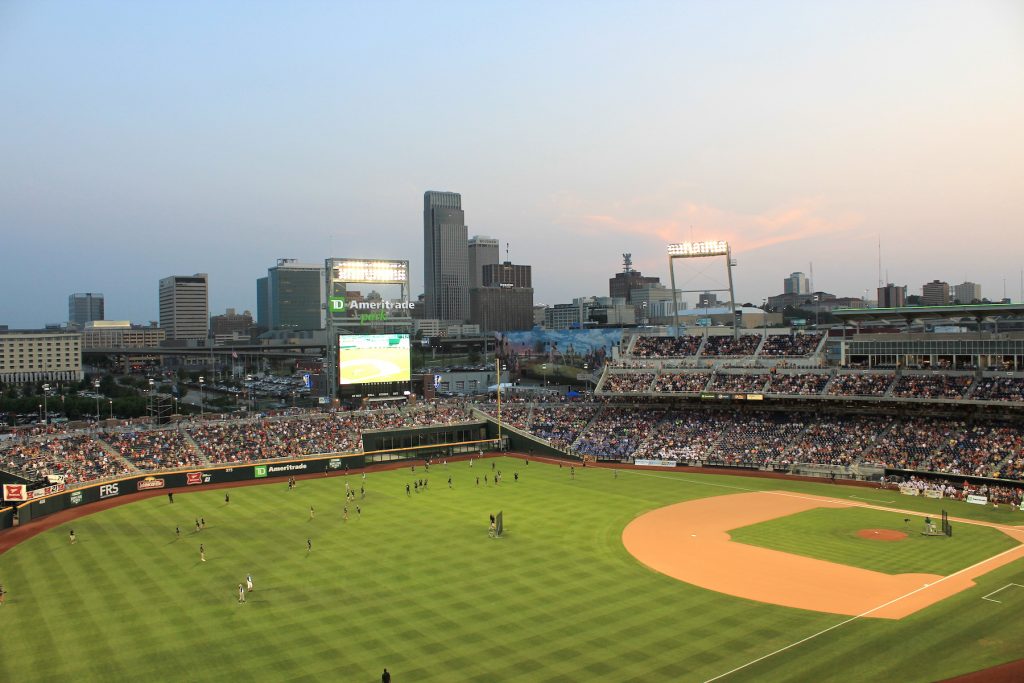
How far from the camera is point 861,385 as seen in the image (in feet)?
211

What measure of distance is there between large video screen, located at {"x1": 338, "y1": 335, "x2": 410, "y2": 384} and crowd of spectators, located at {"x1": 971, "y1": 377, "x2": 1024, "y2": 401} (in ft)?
172

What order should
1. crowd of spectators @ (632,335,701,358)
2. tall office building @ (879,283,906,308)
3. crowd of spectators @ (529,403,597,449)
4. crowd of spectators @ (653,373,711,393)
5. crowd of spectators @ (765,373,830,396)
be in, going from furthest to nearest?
tall office building @ (879,283,906,308)
crowd of spectators @ (632,335,701,358)
crowd of spectators @ (529,403,597,449)
crowd of spectators @ (653,373,711,393)
crowd of spectators @ (765,373,830,396)

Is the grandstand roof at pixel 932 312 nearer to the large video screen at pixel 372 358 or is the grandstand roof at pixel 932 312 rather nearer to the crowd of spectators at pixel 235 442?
the large video screen at pixel 372 358

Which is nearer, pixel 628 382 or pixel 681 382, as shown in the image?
pixel 681 382

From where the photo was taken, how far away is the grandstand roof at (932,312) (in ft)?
180

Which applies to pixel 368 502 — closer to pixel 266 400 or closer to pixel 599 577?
pixel 599 577

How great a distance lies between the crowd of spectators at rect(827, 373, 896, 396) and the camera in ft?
207

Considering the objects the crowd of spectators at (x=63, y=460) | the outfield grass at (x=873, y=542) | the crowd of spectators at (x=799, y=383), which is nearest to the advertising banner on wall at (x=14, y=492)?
the crowd of spectators at (x=63, y=460)

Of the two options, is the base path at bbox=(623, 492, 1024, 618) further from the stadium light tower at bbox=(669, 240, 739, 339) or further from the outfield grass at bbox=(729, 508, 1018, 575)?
the stadium light tower at bbox=(669, 240, 739, 339)

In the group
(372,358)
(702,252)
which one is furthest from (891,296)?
(372,358)

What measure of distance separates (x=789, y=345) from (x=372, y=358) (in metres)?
42.6

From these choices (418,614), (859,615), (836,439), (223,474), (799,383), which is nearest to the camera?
(859,615)

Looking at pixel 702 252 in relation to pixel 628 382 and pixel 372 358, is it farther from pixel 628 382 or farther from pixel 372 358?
pixel 372 358

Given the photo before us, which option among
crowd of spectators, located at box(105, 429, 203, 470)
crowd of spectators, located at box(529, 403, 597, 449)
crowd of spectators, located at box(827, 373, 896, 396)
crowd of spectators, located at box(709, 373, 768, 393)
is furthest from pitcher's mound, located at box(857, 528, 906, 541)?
crowd of spectators, located at box(105, 429, 203, 470)
